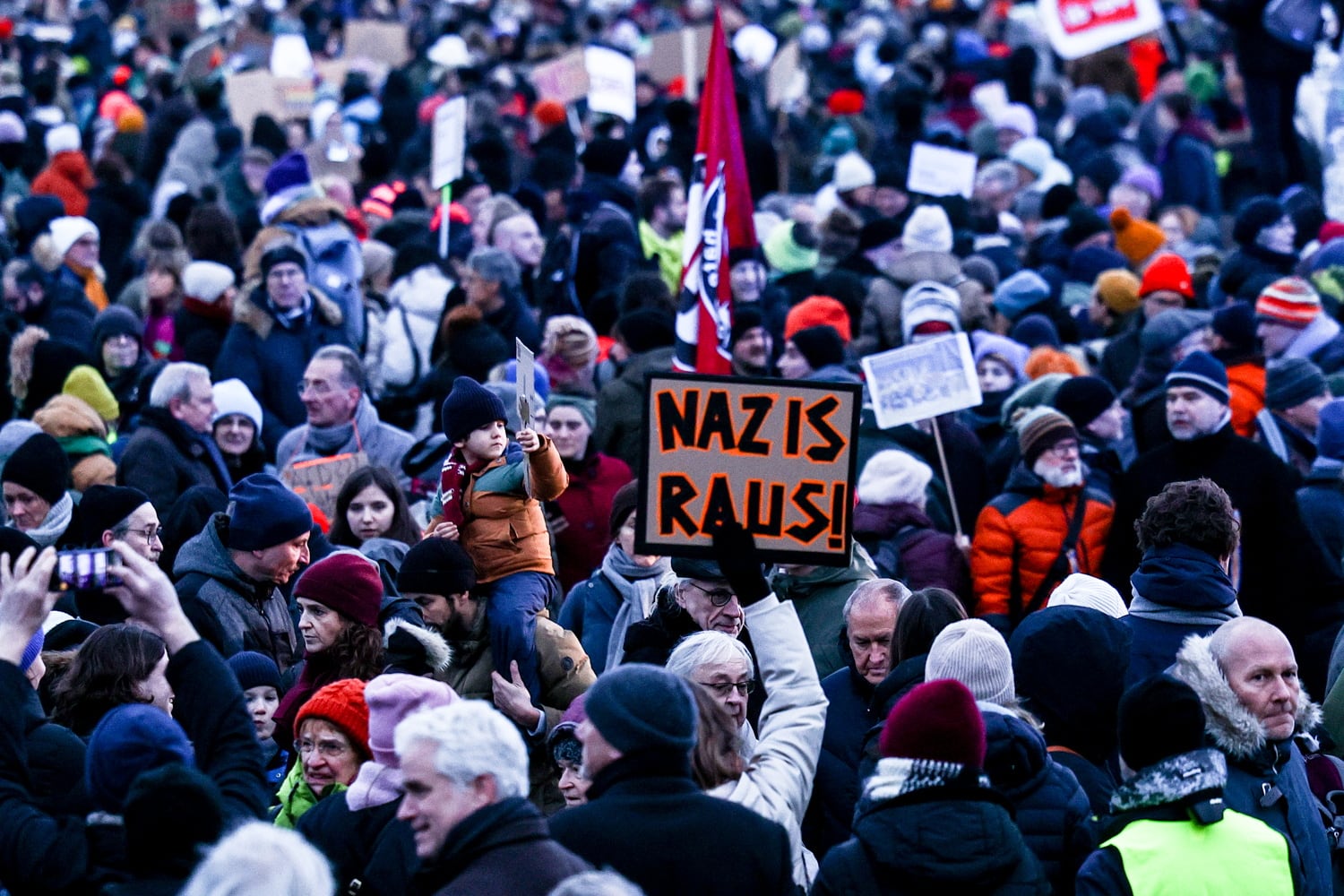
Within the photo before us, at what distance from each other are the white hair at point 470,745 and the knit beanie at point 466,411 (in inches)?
103

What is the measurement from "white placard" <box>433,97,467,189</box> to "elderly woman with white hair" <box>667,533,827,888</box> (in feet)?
26.0

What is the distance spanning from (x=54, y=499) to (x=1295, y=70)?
1189 centimetres

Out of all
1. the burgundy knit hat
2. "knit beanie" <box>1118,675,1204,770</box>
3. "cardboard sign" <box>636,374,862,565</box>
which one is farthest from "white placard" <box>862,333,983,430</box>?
"knit beanie" <box>1118,675,1204,770</box>

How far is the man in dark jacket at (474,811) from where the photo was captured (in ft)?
13.6

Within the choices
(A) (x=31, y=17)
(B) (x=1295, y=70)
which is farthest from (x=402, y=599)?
(A) (x=31, y=17)

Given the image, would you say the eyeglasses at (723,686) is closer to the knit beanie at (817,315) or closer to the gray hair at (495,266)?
the gray hair at (495,266)

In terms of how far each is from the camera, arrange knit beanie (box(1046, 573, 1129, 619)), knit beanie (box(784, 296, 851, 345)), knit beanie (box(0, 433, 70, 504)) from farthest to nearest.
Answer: knit beanie (box(784, 296, 851, 345))
knit beanie (box(0, 433, 70, 504))
knit beanie (box(1046, 573, 1129, 619))

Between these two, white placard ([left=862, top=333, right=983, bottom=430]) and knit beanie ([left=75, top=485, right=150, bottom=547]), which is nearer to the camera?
knit beanie ([left=75, top=485, right=150, bottom=547])

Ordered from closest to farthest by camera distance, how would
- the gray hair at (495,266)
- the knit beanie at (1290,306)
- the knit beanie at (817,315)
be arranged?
the knit beanie at (1290,306)
the gray hair at (495,266)
the knit beanie at (817,315)

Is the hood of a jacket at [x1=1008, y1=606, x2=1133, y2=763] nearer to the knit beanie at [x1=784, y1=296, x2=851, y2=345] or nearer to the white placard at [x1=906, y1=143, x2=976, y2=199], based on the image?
the knit beanie at [x1=784, y1=296, x2=851, y2=345]

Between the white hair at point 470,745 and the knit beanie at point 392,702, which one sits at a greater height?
the white hair at point 470,745

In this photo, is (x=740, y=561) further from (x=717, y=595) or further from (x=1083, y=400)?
(x=1083, y=400)

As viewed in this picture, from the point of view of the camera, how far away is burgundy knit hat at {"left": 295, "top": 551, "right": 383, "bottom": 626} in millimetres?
6289

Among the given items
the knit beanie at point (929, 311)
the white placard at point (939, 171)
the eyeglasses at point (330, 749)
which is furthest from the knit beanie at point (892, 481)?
the white placard at point (939, 171)
